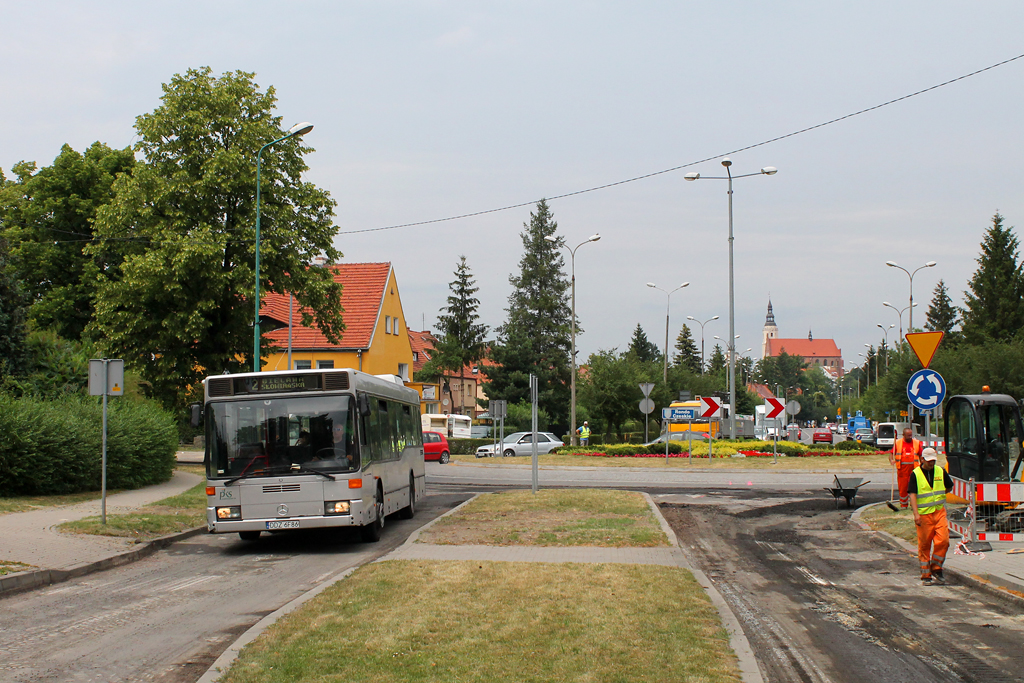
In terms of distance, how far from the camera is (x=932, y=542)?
10.1 m

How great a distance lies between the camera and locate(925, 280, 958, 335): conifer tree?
94625 millimetres

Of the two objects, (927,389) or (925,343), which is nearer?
(925,343)

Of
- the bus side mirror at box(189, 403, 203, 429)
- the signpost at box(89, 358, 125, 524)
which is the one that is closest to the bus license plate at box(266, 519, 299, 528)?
the bus side mirror at box(189, 403, 203, 429)

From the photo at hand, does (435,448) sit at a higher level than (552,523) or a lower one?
lower

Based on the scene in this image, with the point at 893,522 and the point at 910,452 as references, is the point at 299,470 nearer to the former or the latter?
the point at 910,452

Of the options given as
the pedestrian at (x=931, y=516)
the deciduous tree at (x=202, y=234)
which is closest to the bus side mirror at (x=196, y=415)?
the pedestrian at (x=931, y=516)

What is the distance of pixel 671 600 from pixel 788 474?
22.5 m

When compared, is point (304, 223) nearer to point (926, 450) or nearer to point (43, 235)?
point (43, 235)

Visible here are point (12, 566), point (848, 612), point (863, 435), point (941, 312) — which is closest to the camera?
point (848, 612)

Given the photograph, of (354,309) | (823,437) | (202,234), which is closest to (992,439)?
(202,234)

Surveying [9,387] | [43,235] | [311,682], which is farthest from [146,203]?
[311,682]

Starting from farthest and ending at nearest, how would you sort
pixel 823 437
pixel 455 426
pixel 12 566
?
pixel 823 437 → pixel 455 426 → pixel 12 566

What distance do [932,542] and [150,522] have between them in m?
11.5

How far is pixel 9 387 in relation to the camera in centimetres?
2430
